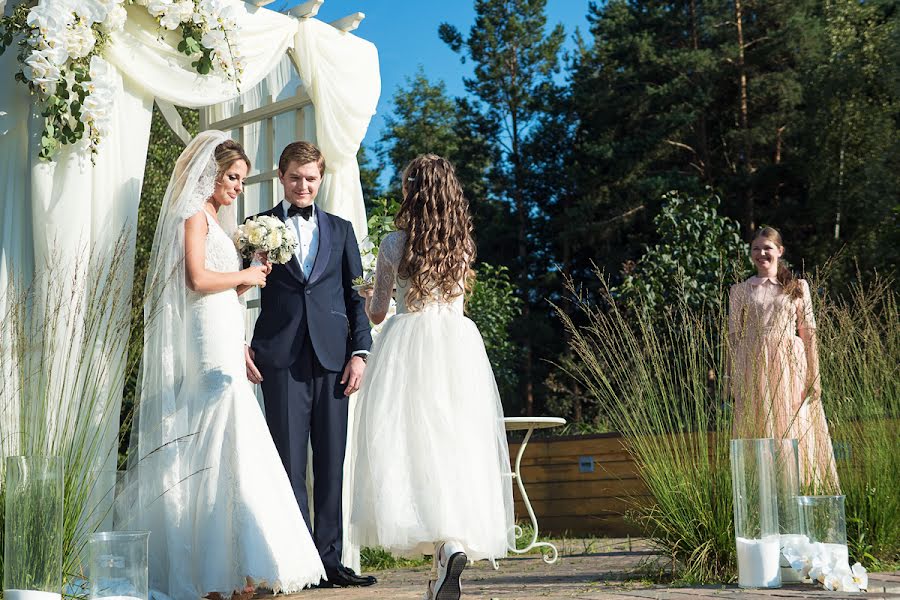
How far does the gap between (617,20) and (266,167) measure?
16625 millimetres

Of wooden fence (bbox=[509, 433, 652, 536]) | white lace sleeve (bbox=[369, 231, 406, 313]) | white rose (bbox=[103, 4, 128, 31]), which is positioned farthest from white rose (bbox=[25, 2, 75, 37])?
wooden fence (bbox=[509, 433, 652, 536])

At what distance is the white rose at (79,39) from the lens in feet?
13.0

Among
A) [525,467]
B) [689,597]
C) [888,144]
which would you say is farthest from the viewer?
[888,144]

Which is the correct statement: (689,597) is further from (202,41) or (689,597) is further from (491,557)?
(202,41)

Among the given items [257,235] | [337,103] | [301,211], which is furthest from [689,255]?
[257,235]

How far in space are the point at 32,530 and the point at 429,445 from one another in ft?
4.05

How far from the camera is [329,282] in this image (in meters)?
4.17

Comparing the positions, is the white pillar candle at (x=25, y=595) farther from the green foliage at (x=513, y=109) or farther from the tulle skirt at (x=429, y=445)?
the green foliage at (x=513, y=109)

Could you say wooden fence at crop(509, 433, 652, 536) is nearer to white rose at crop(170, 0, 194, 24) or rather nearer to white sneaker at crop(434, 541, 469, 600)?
white sneaker at crop(434, 541, 469, 600)

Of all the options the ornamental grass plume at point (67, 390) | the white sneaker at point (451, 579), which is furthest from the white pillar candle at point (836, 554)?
the ornamental grass plume at point (67, 390)

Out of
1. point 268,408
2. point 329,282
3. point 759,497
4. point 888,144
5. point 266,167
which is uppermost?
point 888,144

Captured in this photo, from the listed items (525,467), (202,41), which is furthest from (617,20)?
(202,41)

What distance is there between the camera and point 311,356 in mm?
4051

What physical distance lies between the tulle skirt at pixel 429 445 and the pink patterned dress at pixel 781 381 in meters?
0.88
